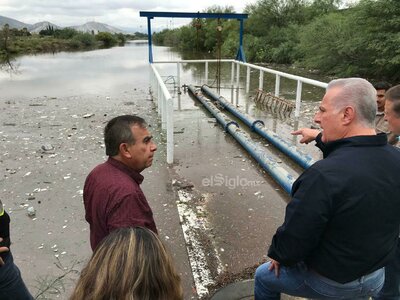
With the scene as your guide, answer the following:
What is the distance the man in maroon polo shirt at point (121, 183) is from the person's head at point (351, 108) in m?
1.08

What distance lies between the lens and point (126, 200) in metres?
1.72

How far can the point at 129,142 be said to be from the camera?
1991 mm

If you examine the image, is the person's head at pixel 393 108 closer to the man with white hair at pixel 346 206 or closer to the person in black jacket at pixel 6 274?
the man with white hair at pixel 346 206

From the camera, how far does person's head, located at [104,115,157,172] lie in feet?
6.52

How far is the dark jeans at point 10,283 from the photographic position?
2092 mm

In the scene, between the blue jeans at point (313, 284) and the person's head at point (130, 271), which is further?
the blue jeans at point (313, 284)

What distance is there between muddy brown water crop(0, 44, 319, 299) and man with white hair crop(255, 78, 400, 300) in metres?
1.45

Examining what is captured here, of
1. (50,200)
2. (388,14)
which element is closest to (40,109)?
(50,200)

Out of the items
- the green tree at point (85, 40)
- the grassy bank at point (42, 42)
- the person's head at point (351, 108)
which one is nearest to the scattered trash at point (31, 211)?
the person's head at point (351, 108)

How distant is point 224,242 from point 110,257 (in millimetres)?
2592

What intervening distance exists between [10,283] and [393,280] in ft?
8.45

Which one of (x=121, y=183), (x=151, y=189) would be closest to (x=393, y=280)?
(x=121, y=183)

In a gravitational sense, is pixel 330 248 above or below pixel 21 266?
above

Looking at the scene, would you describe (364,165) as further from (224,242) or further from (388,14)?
(388,14)
